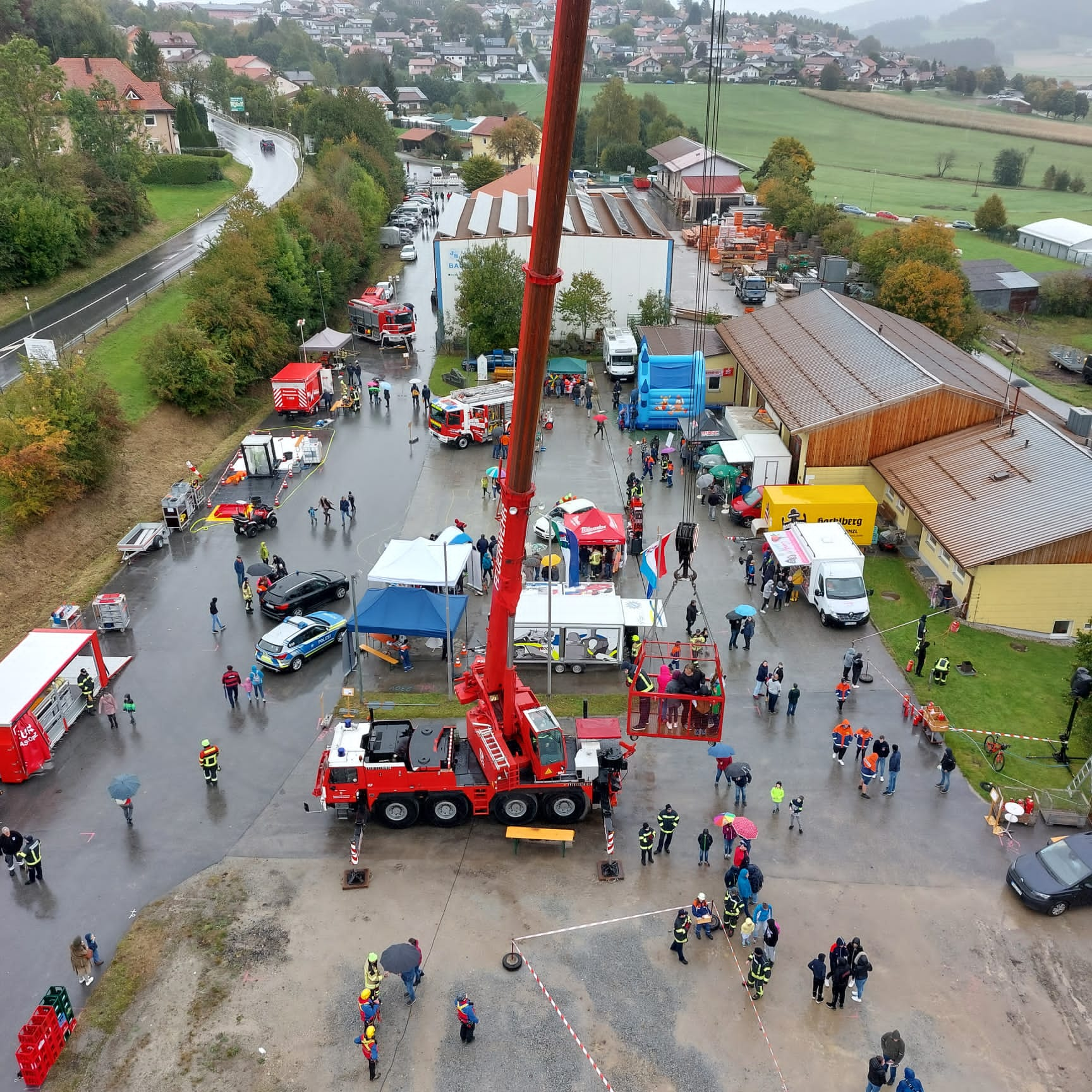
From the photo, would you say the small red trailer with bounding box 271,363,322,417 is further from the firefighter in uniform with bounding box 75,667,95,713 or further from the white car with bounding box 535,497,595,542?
the firefighter in uniform with bounding box 75,667,95,713

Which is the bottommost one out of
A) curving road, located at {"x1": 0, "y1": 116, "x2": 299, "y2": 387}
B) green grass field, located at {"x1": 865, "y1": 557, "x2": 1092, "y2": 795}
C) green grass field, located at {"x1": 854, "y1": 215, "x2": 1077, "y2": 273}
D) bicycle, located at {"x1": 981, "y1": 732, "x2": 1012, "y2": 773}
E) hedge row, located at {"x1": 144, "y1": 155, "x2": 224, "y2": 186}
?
green grass field, located at {"x1": 854, "y1": 215, "x2": 1077, "y2": 273}

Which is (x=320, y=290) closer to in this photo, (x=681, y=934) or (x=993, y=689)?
(x=993, y=689)

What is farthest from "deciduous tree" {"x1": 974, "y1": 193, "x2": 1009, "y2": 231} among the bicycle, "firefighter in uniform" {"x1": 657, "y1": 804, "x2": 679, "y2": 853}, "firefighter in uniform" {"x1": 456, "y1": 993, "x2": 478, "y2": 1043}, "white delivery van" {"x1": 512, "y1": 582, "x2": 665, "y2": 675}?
"firefighter in uniform" {"x1": 456, "y1": 993, "x2": 478, "y2": 1043}

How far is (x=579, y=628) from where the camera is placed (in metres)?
24.6

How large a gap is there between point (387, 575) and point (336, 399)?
2079cm

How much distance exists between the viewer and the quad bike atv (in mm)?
31766

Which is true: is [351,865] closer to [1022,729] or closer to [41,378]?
[1022,729]

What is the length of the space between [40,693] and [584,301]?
1385 inches

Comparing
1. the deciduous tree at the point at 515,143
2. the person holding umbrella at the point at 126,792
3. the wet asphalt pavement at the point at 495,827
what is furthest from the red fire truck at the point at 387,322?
the deciduous tree at the point at 515,143

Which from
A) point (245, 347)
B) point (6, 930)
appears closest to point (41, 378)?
point (245, 347)

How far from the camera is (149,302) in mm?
49281

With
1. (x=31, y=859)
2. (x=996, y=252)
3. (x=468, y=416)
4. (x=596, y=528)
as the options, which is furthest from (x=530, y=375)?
(x=996, y=252)

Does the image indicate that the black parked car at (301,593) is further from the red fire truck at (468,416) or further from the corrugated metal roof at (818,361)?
the corrugated metal roof at (818,361)

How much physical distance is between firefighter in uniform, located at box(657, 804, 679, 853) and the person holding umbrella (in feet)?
36.3
